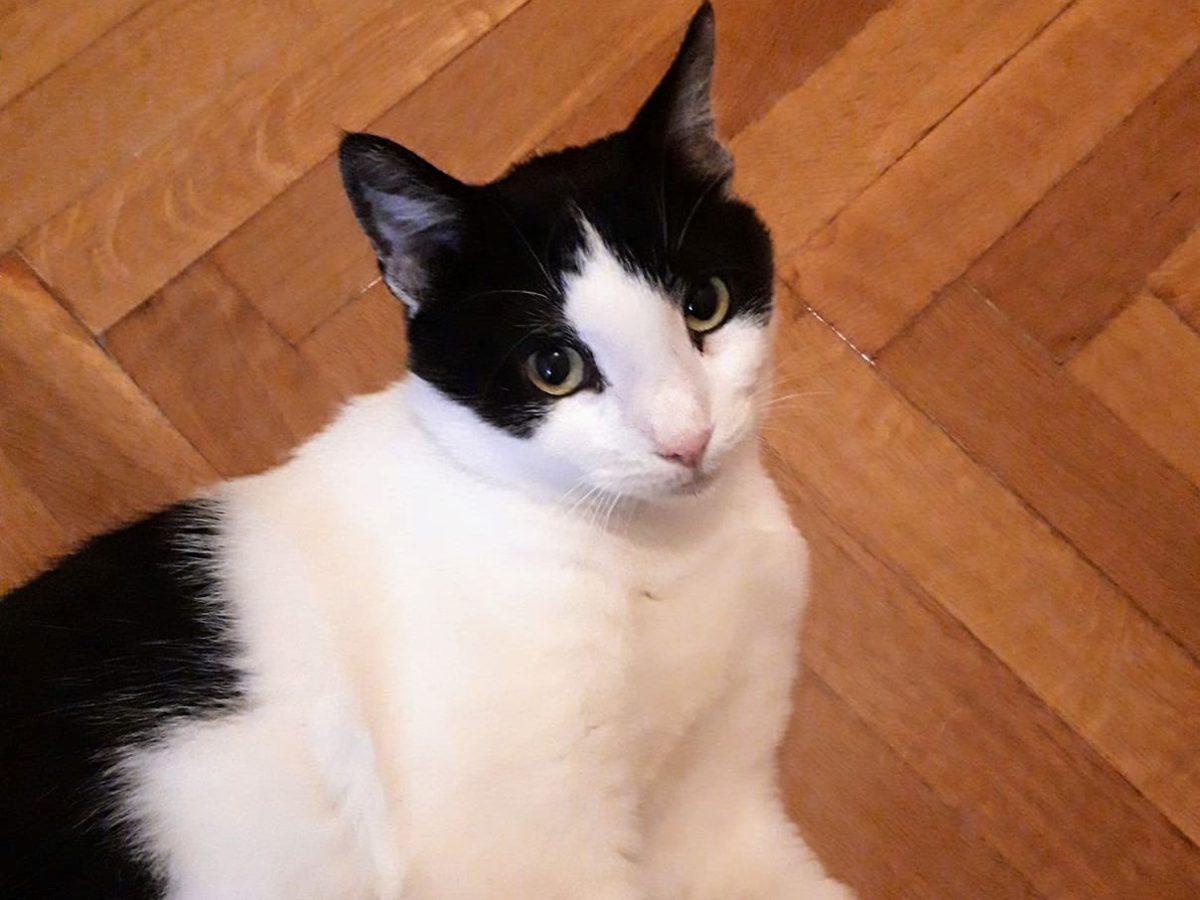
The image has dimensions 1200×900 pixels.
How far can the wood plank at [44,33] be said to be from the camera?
1.48 metres

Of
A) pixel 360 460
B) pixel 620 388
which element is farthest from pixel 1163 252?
pixel 360 460

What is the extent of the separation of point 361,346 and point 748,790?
755 millimetres

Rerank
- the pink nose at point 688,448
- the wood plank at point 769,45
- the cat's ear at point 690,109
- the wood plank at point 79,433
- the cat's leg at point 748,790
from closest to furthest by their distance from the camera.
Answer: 1. the pink nose at point 688,448
2. the cat's ear at point 690,109
3. the cat's leg at point 748,790
4. the wood plank at point 79,433
5. the wood plank at point 769,45

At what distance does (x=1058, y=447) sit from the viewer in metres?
1.33

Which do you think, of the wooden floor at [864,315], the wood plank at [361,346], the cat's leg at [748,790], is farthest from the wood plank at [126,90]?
the cat's leg at [748,790]

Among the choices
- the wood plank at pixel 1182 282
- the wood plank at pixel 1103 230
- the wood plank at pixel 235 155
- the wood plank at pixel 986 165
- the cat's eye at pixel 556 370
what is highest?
the wood plank at pixel 235 155

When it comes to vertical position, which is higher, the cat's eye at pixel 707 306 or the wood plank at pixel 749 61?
the cat's eye at pixel 707 306

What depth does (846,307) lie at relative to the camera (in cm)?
138

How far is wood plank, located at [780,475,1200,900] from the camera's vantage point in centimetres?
123

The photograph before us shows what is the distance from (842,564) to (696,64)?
26.2 inches

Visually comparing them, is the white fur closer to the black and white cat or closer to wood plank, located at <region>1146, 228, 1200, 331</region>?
the black and white cat

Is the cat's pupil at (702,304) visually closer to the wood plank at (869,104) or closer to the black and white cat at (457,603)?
the black and white cat at (457,603)

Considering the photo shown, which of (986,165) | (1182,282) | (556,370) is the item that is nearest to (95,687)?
(556,370)

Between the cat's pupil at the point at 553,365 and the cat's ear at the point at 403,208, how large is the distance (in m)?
0.14
